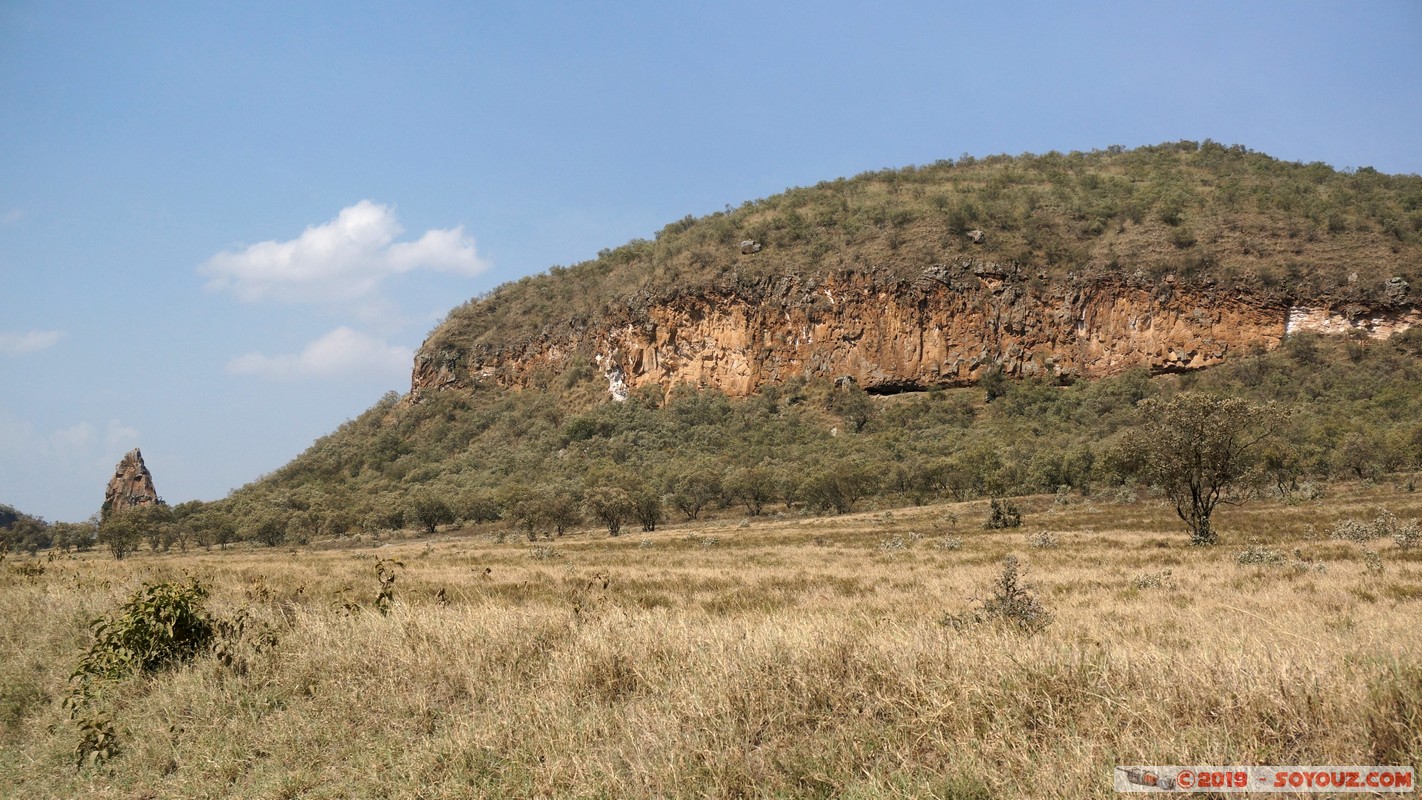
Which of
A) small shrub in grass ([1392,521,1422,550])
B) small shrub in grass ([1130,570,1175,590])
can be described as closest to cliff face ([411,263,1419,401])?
small shrub in grass ([1392,521,1422,550])

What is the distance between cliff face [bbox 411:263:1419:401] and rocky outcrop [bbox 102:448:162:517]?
185ft

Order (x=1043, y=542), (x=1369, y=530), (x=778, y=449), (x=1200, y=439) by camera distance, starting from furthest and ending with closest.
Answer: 1. (x=778, y=449)
2. (x=1200, y=439)
3. (x=1043, y=542)
4. (x=1369, y=530)

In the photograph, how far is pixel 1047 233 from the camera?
104 metres

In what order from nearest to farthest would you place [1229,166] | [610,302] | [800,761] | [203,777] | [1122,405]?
[800,761] → [203,777] → [1122,405] → [610,302] → [1229,166]

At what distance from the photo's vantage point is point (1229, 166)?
A: 121562mm

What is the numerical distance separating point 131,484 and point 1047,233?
122m

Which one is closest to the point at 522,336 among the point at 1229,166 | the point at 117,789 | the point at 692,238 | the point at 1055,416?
the point at 692,238

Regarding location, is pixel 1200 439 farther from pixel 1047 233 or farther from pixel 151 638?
pixel 1047 233

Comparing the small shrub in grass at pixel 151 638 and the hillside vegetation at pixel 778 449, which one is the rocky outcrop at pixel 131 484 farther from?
the small shrub in grass at pixel 151 638

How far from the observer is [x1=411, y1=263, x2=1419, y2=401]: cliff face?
8931 centimetres

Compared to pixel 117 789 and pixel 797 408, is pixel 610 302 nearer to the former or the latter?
pixel 797 408

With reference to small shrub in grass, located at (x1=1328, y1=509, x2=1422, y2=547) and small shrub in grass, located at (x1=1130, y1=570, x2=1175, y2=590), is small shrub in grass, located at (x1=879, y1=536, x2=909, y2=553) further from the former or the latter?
small shrub in grass, located at (x1=1328, y1=509, x2=1422, y2=547)

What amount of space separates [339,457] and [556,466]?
36.6m

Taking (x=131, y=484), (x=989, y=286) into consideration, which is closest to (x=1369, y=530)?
(x=989, y=286)
